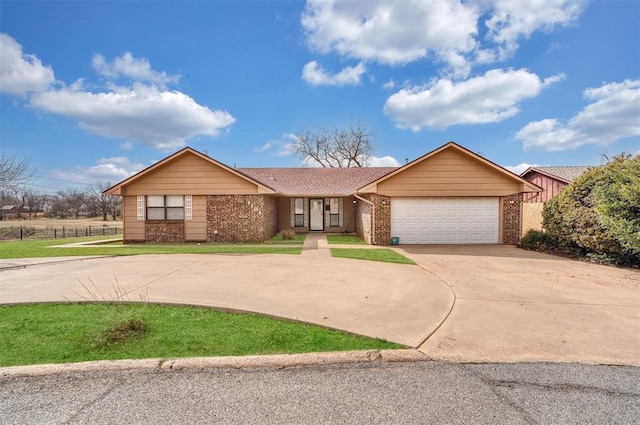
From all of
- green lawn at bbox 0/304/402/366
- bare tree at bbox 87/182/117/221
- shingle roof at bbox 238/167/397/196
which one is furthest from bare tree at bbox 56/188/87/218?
green lawn at bbox 0/304/402/366

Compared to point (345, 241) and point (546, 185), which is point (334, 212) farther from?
point (546, 185)

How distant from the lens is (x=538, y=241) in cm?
1310

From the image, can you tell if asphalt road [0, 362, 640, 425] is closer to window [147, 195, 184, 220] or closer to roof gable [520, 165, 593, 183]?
window [147, 195, 184, 220]

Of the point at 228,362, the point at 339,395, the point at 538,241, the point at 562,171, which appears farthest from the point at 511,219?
the point at 228,362

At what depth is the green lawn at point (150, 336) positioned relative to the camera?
11.9 feet

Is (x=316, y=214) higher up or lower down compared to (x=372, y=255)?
higher up

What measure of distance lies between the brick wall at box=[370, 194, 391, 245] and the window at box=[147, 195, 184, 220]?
962 cm

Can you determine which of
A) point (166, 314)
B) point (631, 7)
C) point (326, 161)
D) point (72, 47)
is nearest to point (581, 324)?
point (166, 314)

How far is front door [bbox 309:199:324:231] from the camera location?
66.6 ft

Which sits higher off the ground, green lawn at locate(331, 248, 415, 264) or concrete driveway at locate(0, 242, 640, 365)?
green lawn at locate(331, 248, 415, 264)

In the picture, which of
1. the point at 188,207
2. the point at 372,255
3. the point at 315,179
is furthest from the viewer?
the point at 315,179

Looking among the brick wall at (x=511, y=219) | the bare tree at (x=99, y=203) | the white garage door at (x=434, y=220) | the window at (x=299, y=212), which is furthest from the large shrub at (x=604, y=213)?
the bare tree at (x=99, y=203)

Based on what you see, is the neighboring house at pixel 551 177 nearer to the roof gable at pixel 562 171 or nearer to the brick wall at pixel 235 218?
the roof gable at pixel 562 171

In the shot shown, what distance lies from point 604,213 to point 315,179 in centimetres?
1522
